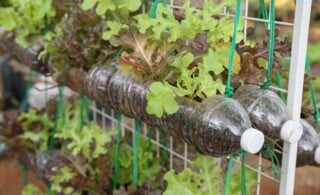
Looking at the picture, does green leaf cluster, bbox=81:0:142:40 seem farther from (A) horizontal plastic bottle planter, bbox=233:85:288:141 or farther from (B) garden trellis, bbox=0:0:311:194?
(A) horizontal plastic bottle planter, bbox=233:85:288:141

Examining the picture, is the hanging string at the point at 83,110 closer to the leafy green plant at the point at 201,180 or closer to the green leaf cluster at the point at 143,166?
the green leaf cluster at the point at 143,166

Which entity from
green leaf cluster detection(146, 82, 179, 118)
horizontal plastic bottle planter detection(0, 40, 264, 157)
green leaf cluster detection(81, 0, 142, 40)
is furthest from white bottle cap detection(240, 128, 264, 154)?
green leaf cluster detection(81, 0, 142, 40)

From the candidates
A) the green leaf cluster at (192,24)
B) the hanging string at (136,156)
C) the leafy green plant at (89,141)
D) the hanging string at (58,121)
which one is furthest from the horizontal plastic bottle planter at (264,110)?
the hanging string at (58,121)

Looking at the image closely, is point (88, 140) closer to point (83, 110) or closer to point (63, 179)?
point (63, 179)

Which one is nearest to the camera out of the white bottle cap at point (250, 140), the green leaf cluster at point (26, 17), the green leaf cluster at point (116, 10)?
the white bottle cap at point (250, 140)

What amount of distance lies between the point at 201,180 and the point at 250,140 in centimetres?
28

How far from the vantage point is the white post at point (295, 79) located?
0.79 metres

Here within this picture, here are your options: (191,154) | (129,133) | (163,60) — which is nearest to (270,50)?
(163,60)

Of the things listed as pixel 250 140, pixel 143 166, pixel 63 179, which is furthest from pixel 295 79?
pixel 63 179

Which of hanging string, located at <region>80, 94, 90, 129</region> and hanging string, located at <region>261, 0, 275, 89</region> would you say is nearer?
hanging string, located at <region>261, 0, 275, 89</region>

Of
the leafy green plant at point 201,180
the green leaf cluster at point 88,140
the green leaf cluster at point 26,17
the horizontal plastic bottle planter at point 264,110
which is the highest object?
the green leaf cluster at point 26,17

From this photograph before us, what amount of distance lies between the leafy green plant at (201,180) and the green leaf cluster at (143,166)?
0.23 meters

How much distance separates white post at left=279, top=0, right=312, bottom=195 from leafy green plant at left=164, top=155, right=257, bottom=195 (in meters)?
0.10

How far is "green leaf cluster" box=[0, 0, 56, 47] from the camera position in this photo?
50.3 inches
